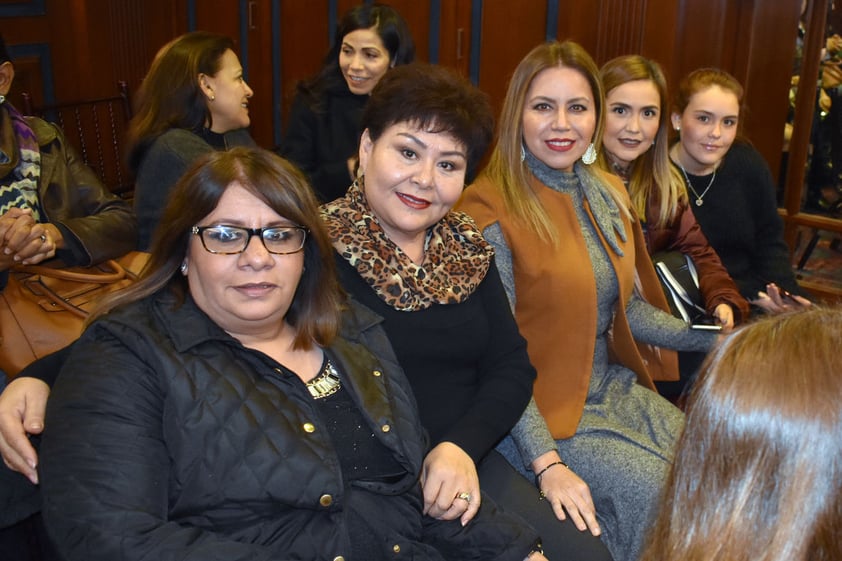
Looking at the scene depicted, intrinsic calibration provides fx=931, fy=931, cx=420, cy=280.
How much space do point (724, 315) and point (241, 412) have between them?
1.57 m

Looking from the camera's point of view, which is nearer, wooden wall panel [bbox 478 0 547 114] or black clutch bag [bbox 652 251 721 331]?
black clutch bag [bbox 652 251 721 331]

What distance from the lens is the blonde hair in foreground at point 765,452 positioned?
877 mm

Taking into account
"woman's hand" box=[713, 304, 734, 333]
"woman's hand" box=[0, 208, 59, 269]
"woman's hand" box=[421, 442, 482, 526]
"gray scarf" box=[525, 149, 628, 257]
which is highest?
"gray scarf" box=[525, 149, 628, 257]

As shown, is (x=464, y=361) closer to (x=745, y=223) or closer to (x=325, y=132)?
(x=745, y=223)

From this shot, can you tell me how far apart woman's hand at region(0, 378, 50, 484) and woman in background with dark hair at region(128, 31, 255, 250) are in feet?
3.88

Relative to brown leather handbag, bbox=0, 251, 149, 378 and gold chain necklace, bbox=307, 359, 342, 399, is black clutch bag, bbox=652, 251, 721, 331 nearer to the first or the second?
gold chain necklace, bbox=307, 359, 342, 399

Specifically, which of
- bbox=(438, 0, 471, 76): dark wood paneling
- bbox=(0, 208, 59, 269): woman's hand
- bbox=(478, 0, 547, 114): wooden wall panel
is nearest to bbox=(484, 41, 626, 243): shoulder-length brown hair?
bbox=(0, 208, 59, 269): woman's hand

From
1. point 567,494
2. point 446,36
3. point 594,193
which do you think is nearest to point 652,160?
point 594,193

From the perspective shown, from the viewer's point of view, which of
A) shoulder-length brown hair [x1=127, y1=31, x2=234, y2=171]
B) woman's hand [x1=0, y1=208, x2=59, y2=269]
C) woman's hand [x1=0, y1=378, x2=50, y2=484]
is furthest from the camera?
shoulder-length brown hair [x1=127, y1=31, x2=234, y2=171]

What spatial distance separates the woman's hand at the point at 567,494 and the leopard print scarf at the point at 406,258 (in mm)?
421

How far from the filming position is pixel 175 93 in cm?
298

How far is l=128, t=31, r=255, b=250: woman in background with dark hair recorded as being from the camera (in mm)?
2768

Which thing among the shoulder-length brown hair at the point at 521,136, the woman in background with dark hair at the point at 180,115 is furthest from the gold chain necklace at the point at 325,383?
the woman in background with dark hair at the point at 180,115

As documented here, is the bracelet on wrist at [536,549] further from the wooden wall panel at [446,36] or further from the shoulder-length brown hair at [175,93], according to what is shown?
the wooden wall panel at [446,36]
